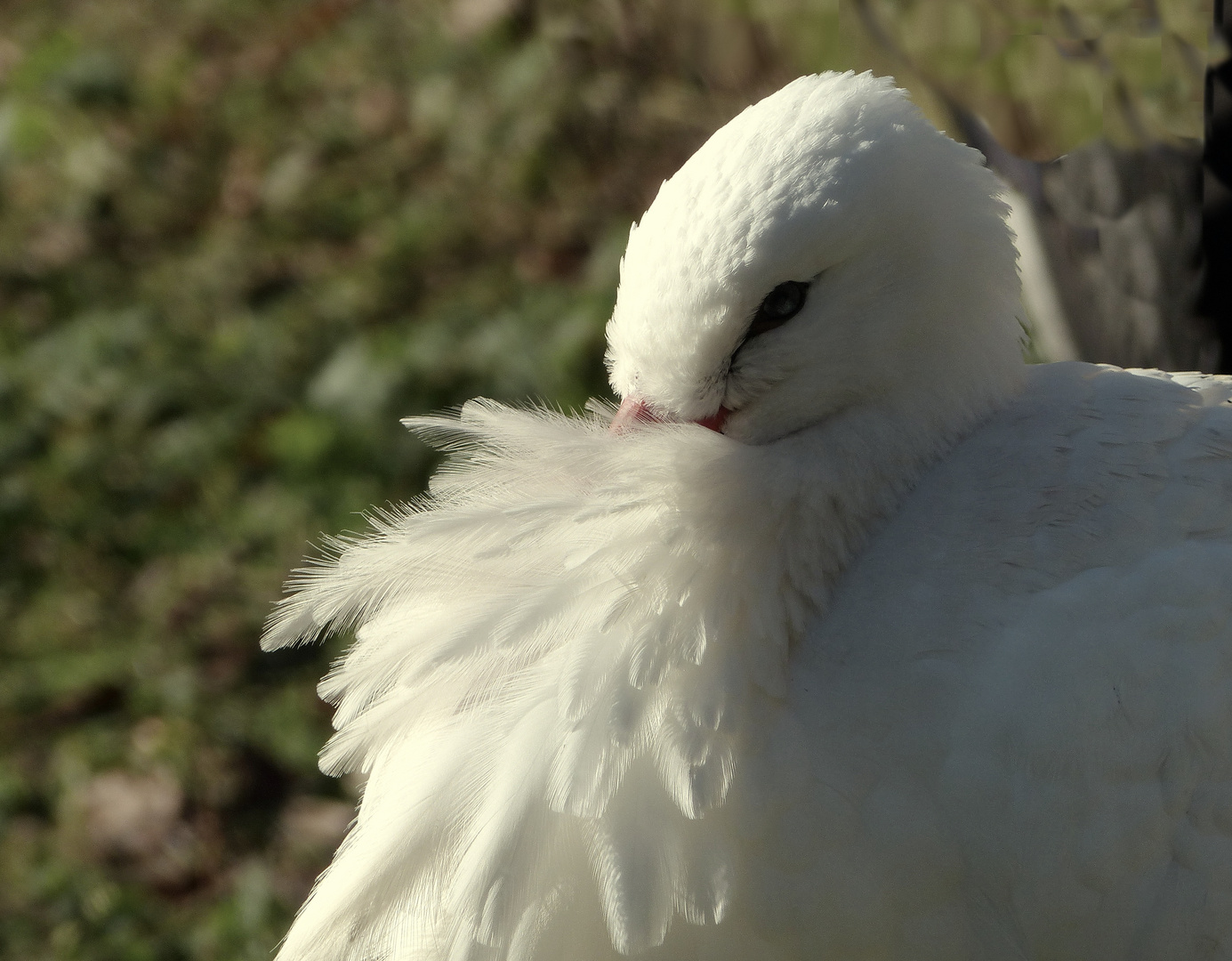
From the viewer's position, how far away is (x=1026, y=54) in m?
3.29

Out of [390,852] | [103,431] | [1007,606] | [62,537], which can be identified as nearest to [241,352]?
[103,431]

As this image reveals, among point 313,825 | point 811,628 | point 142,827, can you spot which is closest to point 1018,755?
point 811,628

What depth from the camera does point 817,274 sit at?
69.4 inches

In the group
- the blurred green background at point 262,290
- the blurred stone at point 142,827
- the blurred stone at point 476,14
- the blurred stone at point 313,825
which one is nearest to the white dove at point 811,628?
the blurred stone at point 313,825

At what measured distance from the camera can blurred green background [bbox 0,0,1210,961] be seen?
3000 millimetres

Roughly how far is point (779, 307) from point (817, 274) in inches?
2.5

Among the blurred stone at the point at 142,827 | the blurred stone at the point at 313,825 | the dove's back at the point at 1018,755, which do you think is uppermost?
the dove's back at the point at 1018,755

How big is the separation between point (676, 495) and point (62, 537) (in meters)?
2.47

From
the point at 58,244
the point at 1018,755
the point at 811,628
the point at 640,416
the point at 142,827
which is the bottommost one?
the point at 142,827

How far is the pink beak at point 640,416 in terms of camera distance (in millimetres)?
1818

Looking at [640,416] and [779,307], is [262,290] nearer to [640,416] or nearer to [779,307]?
[640,416]

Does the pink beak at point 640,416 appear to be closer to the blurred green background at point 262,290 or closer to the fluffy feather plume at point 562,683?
the fluffy feather plume at point 562,683

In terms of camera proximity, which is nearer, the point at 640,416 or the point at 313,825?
the point at 640,416

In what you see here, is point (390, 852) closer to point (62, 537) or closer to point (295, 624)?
point (295, 624)
